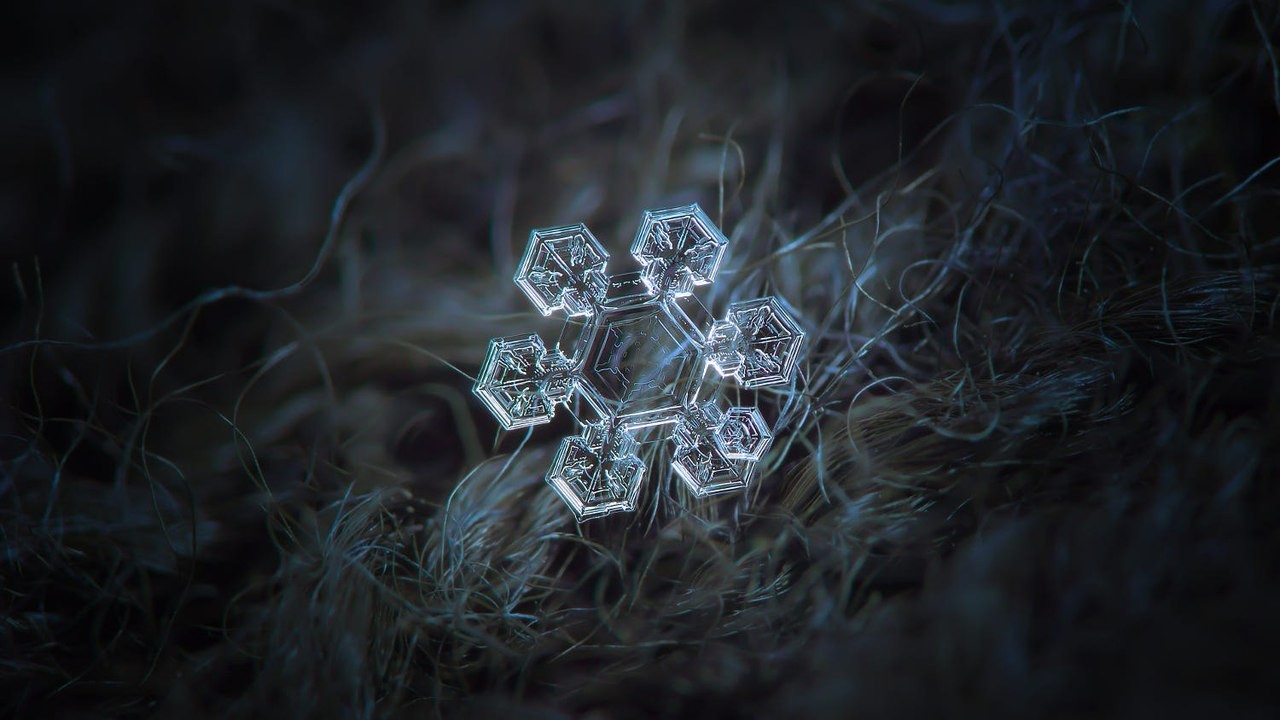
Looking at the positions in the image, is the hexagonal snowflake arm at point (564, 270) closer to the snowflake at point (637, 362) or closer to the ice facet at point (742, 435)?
the snowflake at point (637, 362)

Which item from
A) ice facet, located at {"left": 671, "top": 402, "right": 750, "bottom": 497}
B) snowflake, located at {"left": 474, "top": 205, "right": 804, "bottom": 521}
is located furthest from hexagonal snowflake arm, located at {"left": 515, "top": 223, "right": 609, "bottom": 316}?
ice facet, located at {"left": 671, "top": 402, "right": 750, "bottom": 497}

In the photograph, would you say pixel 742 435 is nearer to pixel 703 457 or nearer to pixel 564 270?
pixel 703 457

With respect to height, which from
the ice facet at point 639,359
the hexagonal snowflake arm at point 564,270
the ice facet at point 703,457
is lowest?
the ice facet at point 703,457

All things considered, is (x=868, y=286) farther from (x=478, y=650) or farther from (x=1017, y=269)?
(x=478, y=650)

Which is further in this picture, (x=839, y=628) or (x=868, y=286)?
(x=868, y=286)

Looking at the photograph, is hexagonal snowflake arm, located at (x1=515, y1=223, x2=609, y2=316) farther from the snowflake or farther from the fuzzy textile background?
the fuzzy textile background

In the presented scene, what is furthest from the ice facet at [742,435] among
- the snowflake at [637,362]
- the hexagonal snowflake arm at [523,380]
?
the hexagonal snowflake arm at [523,380]

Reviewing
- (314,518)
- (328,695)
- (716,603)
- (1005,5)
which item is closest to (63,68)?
(314,518)

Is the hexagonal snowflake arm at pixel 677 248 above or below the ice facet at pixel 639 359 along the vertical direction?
above
